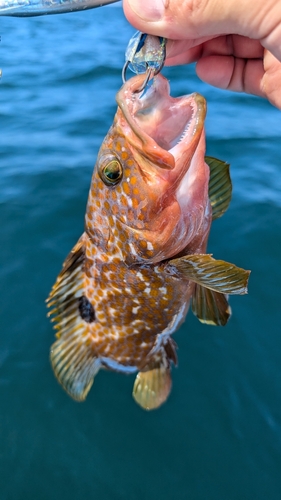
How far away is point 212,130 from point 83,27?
25.1 ft

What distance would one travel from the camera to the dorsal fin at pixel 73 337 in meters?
2.50

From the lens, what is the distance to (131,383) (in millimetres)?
3209

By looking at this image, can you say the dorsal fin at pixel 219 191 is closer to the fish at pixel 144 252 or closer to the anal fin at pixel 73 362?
the fish at pixel 144 252

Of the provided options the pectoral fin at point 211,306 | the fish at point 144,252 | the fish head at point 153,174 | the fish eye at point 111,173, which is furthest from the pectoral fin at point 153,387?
the fish eye at point 111,173

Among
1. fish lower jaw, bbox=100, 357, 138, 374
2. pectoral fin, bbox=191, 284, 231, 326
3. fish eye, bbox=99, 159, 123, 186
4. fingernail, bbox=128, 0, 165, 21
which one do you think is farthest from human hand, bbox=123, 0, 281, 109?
fish lower jaw, bbox=100, 357, 138, 374

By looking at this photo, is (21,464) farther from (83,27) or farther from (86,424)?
(83,27)

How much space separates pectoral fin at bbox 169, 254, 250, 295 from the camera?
6.13 ft

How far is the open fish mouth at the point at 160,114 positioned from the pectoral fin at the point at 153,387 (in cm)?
151

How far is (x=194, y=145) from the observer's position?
1771mm

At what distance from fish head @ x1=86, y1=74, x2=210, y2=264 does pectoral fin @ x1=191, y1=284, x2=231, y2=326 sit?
17.9 inches

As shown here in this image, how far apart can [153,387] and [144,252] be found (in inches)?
45.0

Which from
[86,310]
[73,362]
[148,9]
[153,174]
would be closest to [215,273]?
[153,174]

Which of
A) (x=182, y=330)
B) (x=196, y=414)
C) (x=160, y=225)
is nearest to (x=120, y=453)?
(x=196, y=414)

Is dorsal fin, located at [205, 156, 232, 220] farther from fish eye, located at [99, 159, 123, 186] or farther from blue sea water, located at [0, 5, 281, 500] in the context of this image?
blue sea water, located at [0, 5, 281, 500]
